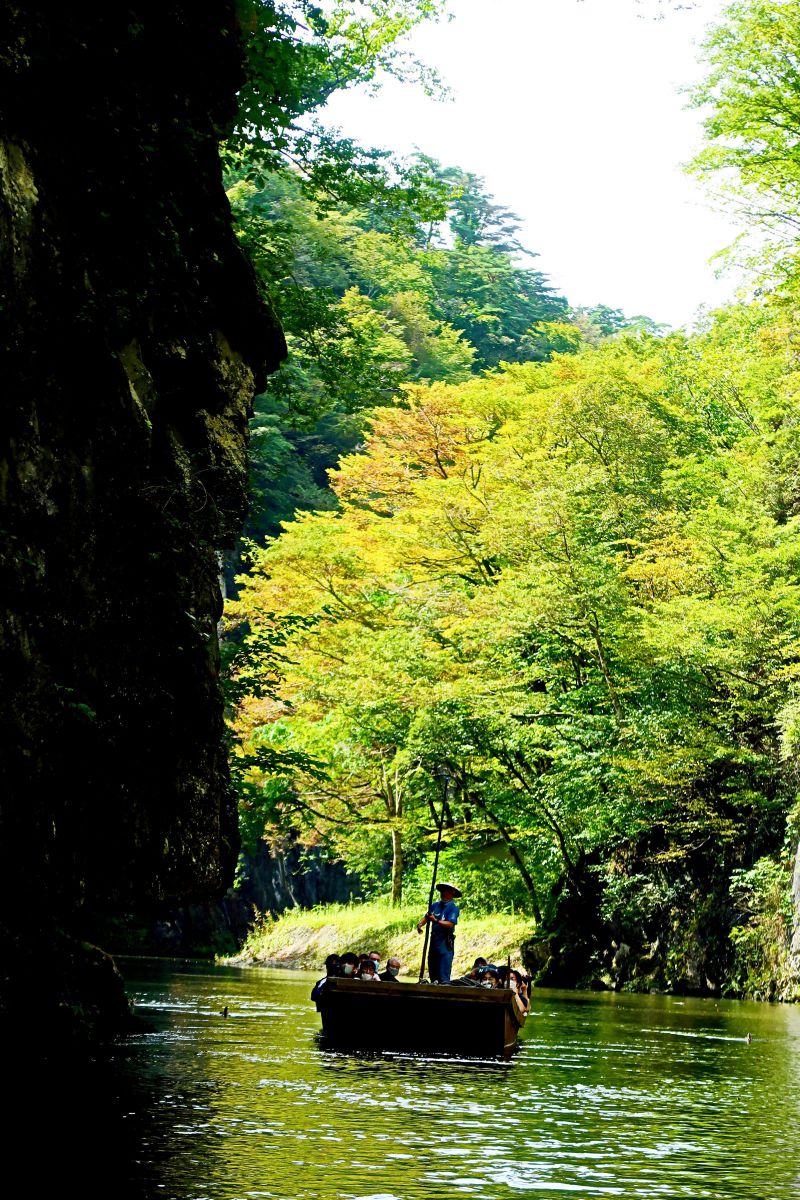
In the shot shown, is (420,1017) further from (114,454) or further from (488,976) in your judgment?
(114,454)

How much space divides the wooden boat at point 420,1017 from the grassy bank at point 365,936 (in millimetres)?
13637

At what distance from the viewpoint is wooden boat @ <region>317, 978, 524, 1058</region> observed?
13.2 meters

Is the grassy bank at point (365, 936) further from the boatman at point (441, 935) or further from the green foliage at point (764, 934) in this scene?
the boatman at point (441, 935)

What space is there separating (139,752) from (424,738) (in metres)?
18.5

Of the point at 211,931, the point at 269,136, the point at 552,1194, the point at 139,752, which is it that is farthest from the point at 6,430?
the point at 211,931

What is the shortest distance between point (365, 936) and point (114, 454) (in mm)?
23356

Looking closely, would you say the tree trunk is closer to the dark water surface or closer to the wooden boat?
the dark water surface

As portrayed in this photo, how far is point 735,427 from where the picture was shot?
36375mm

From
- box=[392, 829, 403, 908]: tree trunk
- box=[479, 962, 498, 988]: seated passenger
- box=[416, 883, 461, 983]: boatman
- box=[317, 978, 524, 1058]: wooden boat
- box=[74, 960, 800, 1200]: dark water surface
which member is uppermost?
box=[392, 829, 403, 908]: tree trunk

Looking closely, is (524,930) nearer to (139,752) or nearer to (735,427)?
(735,427)

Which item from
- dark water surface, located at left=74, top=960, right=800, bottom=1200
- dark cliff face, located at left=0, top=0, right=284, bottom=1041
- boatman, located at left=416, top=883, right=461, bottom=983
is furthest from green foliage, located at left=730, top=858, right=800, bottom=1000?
dark cliff face, located at left=0, top=0, right=284, bottom=1041

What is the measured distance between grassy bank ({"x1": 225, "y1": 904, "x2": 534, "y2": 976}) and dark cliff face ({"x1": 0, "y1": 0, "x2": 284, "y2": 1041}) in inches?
641

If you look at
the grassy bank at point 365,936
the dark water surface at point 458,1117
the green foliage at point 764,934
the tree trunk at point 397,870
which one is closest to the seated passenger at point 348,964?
the dark water surface at point 458,1117

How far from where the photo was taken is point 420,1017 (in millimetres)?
13320
